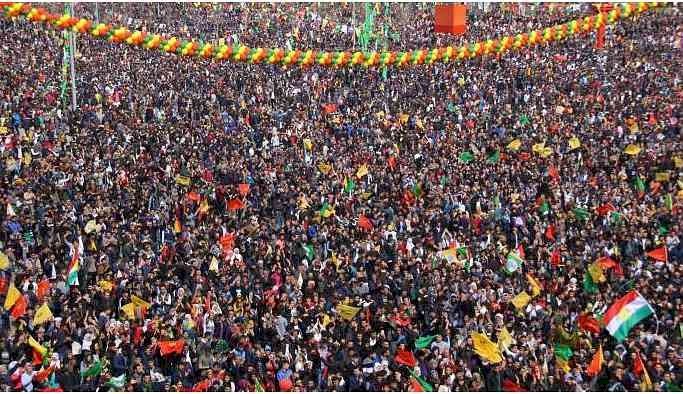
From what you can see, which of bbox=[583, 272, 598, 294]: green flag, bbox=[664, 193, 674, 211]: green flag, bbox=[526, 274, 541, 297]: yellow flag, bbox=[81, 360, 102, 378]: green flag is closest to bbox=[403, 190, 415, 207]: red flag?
bbox=[526, 274, 541, 297]: yellow flag

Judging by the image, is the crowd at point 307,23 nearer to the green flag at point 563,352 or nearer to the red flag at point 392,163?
the red flag at point 392,163

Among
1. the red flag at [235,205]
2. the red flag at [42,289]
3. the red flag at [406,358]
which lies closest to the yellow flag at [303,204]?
the red flag at [235,205]

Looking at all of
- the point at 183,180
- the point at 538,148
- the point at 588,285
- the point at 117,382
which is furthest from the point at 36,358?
the point at 538,148

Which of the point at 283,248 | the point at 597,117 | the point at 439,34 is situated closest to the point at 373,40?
the point at 439,34

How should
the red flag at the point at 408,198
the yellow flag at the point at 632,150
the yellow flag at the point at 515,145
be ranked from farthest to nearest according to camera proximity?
the yellow flag at the point at 515,145 → the yellow flag at the point at 632,150 → the red flag at the point at 408,198

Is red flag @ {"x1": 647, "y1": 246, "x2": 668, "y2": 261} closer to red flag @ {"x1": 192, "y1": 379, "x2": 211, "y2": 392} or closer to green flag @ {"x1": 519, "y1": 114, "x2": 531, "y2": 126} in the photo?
red flag @ {"x1": 192, "y1": 379, "x2": 211, "y2": 392}

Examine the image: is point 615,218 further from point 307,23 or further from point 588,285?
point 307,23
